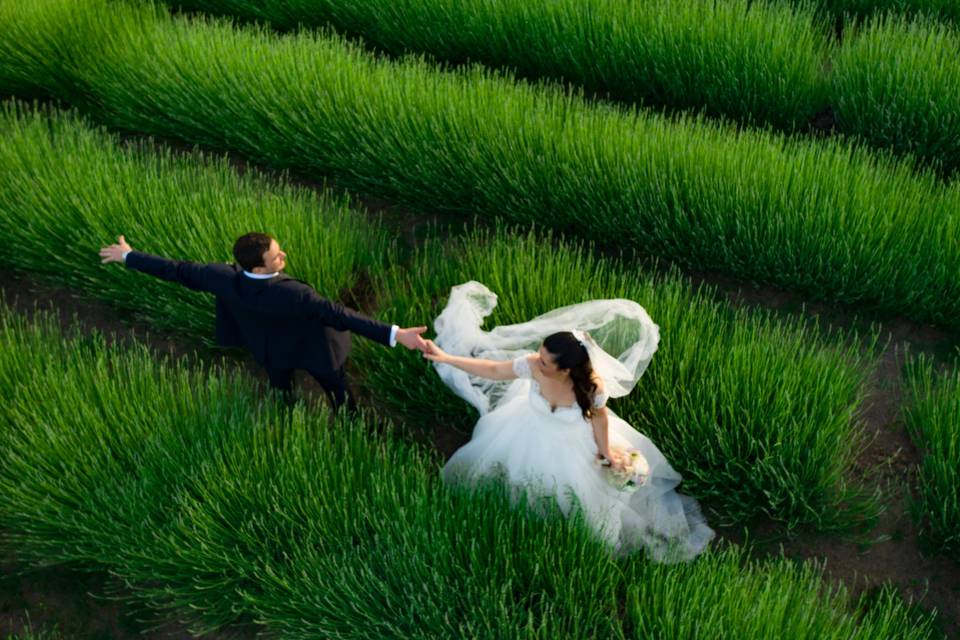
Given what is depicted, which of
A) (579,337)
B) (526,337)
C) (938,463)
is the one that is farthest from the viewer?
(526,337)

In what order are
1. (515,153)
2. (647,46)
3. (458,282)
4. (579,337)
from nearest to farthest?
(579,337), (458,282), (515,153), (647,46)

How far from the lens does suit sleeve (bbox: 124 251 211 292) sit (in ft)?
11.7

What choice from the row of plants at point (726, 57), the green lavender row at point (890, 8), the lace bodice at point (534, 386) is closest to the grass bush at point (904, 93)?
the row of plants at point (726, 57)

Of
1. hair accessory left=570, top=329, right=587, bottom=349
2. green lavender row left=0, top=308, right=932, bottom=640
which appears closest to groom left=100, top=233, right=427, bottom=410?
green lavender row left=0, top=308, right=932, bottom=640

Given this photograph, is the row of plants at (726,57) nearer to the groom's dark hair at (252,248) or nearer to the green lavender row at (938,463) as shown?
the green lavender row at (938,463)

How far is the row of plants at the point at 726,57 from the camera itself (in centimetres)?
541

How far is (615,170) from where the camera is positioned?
4898 mm

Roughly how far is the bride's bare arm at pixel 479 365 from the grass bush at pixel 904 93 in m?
3.32

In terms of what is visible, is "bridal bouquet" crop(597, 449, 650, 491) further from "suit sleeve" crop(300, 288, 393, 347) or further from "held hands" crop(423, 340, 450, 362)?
"suit sleeve" crop(300, 288, 393, 347)

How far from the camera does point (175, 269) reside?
360cm

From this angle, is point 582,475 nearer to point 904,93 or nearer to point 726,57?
point 726,57

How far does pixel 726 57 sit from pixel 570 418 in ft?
11.2

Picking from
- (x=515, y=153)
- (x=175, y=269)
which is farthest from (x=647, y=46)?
(x=175, y=269)

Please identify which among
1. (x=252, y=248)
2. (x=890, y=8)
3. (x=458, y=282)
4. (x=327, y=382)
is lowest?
(x=327, y=382)
